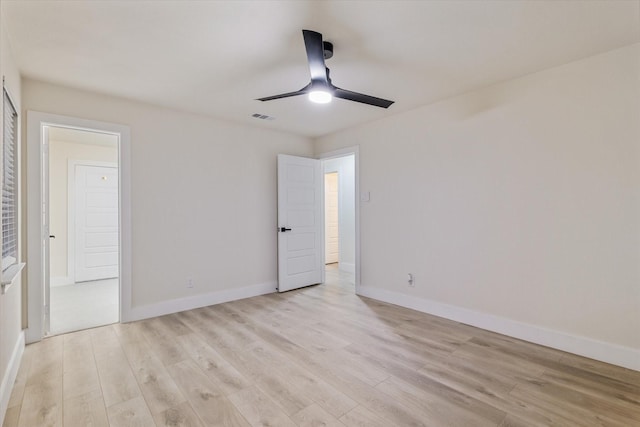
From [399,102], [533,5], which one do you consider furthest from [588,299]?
[399,102]

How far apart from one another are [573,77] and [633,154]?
80cm

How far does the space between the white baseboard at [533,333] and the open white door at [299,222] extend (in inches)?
61.4

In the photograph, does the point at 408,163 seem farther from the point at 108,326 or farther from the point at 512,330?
the point at 108,326

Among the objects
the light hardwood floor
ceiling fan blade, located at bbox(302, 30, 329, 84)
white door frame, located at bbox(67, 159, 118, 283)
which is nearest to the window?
the light hardwood floor

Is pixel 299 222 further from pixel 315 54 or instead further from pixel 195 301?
pixel 315 54

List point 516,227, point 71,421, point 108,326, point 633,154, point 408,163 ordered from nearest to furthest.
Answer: point 71,421 < point 633,154 < point 516,227 < point 108,326 < point 408,163

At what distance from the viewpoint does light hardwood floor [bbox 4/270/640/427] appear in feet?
6.08

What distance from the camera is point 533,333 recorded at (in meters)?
2.84

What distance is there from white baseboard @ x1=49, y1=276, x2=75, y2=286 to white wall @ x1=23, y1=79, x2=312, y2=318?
2.86m

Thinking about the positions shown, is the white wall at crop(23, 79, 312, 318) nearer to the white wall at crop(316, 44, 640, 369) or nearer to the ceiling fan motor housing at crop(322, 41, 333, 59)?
the white wall at crop(316, 44, 640, 369)

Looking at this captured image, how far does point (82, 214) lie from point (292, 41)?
5.29 m

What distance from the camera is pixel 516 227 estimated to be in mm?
2955

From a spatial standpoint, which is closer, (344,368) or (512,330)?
(344,368)

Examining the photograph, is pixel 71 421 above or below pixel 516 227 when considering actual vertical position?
below
